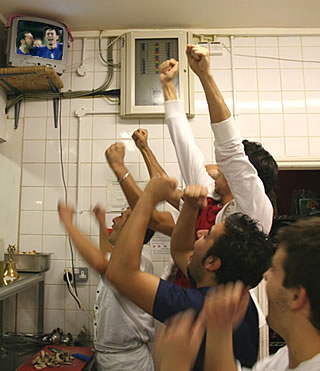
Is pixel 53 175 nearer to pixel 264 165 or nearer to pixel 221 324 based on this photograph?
pixel 264 165

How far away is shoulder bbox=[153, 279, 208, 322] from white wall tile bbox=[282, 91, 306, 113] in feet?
6.35

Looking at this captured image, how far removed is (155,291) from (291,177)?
2.95m

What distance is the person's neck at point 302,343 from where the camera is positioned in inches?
27.6

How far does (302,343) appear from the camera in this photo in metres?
0.71

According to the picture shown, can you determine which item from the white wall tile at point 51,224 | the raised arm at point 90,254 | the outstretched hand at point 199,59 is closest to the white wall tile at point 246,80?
the outstretched hand at point 199,59

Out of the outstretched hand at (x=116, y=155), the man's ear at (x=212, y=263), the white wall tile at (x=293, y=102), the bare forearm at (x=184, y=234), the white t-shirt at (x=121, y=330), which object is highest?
the white wall tile at (x=293, y=102)

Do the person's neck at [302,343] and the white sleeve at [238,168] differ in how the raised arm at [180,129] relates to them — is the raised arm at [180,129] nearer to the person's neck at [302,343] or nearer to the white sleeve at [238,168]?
the white sleeve at [238,168]

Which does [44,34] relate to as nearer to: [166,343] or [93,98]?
[93,98]

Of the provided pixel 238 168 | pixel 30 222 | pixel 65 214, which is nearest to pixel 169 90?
pixel 238 168

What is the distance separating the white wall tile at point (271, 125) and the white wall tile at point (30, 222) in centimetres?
172

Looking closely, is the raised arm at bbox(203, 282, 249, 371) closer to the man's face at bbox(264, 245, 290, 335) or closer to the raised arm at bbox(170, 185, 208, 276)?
the man's face at bbox(264, 245, 290, 335)

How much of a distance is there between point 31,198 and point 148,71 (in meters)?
1.25

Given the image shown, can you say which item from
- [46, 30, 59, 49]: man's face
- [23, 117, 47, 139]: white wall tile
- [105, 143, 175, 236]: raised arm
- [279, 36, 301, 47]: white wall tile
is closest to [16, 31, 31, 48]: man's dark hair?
[46, 30, 59, 49]: man's face

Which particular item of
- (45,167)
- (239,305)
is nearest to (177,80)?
(45,167)
